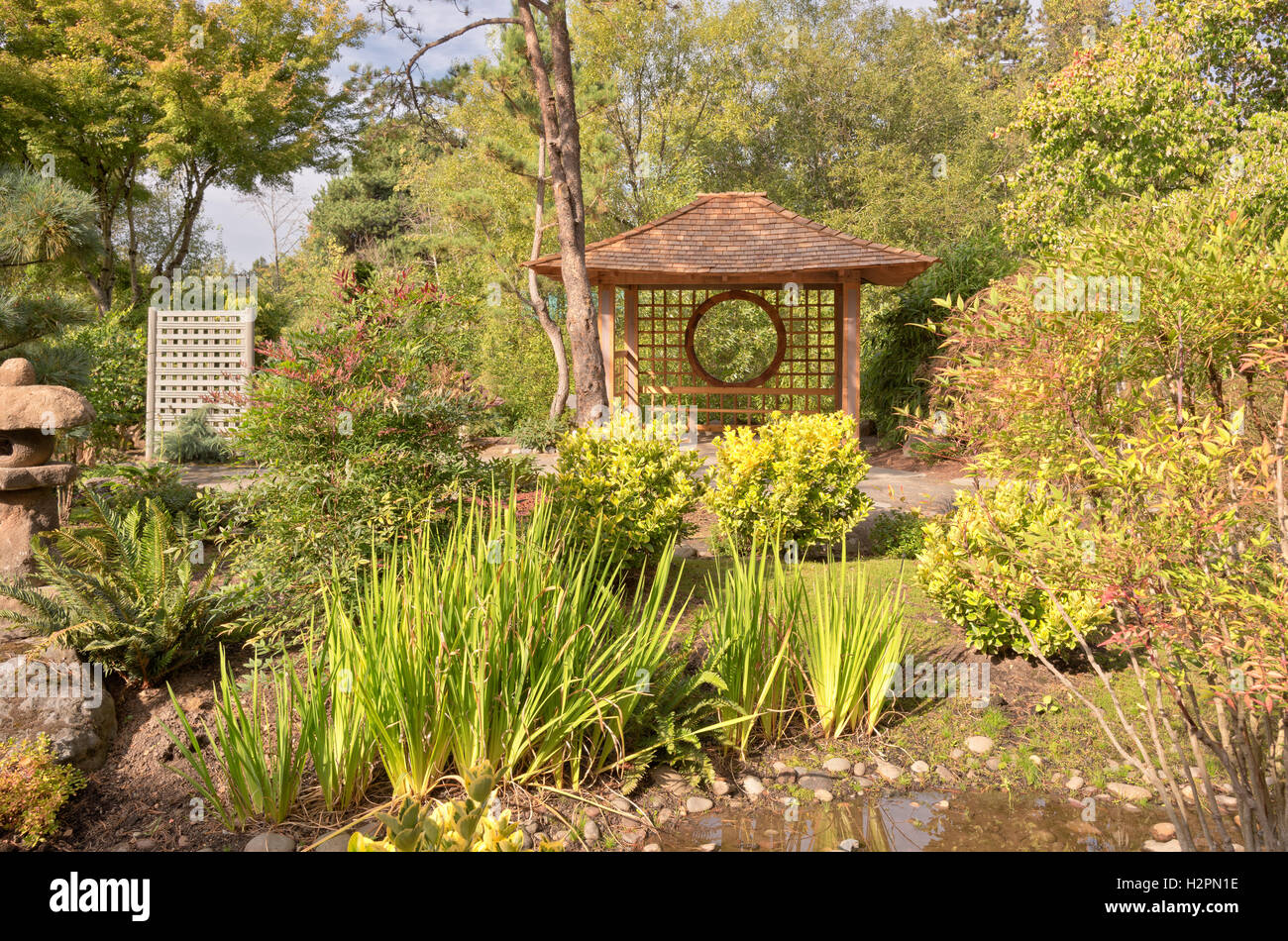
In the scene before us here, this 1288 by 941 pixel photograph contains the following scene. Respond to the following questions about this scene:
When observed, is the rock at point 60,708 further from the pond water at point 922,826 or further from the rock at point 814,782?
the rock at point 814,782

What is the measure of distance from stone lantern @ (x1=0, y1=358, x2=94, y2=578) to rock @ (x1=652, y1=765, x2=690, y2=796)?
379 cm

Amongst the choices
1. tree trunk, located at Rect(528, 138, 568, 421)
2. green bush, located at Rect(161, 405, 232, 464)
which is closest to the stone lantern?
green bush, located at Rect(161, 405, 232, 464)

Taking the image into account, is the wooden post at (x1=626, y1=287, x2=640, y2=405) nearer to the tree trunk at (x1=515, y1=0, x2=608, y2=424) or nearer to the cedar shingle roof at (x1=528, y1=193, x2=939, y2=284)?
the cedar shingle roof at (x1=528, y1=193, x2=939, y2=284)

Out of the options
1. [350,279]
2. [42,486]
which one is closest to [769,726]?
[350,279]

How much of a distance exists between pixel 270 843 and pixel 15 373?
3.65 m

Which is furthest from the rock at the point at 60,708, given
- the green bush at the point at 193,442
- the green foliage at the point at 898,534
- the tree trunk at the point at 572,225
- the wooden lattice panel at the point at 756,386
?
the wooden lattice panel at the point at 756,386

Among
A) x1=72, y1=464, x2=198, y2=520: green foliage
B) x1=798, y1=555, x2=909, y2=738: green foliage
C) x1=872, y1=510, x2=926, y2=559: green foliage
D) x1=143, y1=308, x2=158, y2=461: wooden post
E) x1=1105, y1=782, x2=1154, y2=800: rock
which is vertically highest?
x1=143, y1=308, x2=158, y2=461: wooden post

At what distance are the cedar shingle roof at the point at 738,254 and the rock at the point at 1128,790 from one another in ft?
26.2

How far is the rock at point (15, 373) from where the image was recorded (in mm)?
5066

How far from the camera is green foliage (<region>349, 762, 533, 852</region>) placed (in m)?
1.80

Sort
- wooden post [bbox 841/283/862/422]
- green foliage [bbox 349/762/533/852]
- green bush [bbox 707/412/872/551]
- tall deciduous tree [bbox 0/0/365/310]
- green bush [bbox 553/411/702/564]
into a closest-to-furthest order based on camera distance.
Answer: green foliage [bbox 349/762/533/852] < green bush [bbox 553/411/702/564] < green bush [bbox 707/412/872/551] < wooden post [bbox 841/283/862/422] < tall deciduous tree [bbox 0/0/365/310]

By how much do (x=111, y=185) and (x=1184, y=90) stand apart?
58.9 feet

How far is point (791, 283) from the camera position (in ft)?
38.8

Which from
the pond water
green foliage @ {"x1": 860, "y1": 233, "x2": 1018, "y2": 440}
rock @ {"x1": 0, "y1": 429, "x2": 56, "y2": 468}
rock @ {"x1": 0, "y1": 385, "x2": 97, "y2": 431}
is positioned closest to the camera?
the pond water
